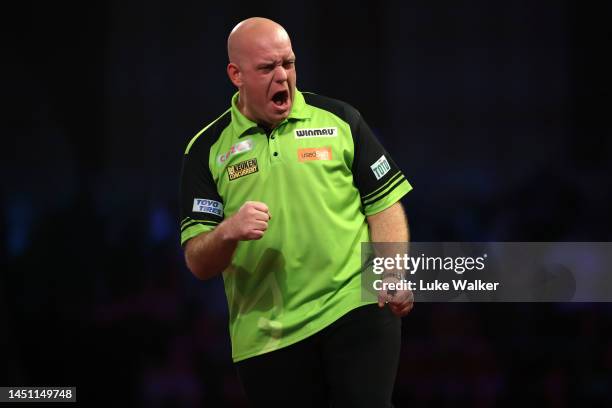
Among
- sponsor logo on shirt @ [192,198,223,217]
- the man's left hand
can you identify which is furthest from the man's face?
the man's left hand

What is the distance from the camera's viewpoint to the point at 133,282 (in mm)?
4406

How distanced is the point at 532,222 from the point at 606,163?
40cm

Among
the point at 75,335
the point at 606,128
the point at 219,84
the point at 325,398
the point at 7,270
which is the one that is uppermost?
the point at 219,84

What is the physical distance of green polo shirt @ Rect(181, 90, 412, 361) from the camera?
270 centimetres

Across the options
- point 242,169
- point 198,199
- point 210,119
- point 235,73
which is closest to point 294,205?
point 242,169

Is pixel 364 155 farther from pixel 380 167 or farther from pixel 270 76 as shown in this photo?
pixel 270 76

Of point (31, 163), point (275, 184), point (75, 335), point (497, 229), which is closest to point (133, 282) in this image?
point (75, 335)

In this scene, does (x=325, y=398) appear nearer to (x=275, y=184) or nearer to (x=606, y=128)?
(x=275, y=184)

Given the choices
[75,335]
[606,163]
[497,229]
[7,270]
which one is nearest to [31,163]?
[7,270]

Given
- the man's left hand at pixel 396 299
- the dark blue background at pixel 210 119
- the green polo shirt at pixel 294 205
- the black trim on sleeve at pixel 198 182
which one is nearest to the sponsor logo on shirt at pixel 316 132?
the green polo shirt at pixel 294 205

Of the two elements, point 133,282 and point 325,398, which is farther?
point 133,282

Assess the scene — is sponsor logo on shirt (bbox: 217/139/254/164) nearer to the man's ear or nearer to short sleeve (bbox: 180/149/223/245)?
short sleeve (bbox: 180/149/223/245)

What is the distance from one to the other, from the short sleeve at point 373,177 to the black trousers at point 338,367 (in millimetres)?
296

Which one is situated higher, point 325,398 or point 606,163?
point 606,163
